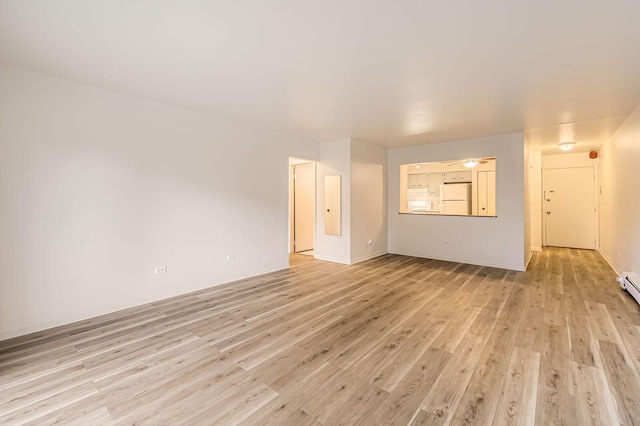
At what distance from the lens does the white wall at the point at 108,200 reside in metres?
2.79

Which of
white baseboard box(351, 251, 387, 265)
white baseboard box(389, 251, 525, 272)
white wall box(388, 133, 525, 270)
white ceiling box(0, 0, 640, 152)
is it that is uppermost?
white ceiling box(0, 0, 640, 152)

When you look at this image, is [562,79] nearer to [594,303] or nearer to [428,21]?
[428,21]

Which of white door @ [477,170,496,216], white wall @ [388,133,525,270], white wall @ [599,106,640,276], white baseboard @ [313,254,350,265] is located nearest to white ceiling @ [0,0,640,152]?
white wall @ [599,106,640,276]

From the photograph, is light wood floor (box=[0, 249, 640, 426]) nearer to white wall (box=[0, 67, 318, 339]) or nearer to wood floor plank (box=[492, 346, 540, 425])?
wood floor plank (box=[492, 346, 540, 425])

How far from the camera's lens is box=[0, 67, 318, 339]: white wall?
110 inches

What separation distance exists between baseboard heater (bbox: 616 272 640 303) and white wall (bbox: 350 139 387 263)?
4049 mm

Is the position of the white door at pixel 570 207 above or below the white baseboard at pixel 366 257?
above

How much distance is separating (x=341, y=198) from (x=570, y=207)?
6677 millimetres

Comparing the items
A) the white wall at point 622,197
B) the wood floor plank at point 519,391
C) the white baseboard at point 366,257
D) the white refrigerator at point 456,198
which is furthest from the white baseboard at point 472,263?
the wood floor plank at point 519,391

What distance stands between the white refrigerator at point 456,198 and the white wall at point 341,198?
143 inches

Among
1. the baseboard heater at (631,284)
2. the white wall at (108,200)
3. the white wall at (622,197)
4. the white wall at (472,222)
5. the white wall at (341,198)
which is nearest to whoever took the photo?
the white wall at (108,200)

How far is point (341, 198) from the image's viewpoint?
5.94 metres

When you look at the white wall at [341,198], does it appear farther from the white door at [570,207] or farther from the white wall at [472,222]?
the white door at [570,207]

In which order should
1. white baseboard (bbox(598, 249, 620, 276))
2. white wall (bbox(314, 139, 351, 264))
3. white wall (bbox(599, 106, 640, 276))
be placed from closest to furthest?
white wall (bbox(599, 106, 640, 276)) < white baseboard (bbox(598, 249, 620, 276)) < white wall (bbox(314, 139, 351, 264))
